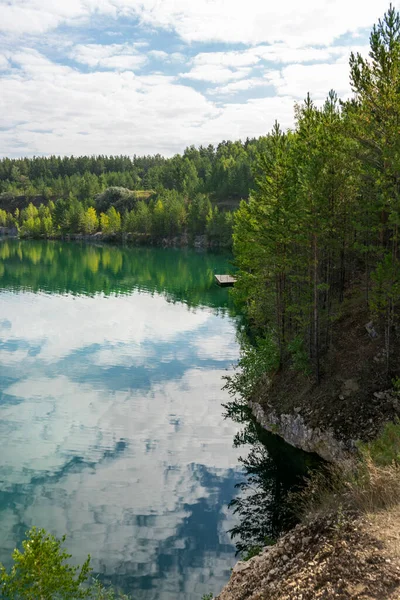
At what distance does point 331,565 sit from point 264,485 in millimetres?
12592

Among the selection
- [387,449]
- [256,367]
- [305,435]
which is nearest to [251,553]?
[387,449]

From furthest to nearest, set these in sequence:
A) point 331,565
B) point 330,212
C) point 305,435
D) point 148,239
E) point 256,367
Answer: point 148,239, point 256,367, point 330,212, point 305,435, point 331,565

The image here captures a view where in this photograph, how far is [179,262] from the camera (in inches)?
4801

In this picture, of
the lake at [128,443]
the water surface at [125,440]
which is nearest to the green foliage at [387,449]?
the lake at [128,443]

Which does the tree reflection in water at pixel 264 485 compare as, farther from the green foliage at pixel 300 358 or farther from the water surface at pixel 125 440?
the green foliage at pixel 300 358

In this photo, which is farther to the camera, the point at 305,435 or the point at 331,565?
the point at 305,435

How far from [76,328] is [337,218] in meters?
37.7

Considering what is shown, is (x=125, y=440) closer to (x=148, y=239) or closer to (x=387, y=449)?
(x=387, y=449)

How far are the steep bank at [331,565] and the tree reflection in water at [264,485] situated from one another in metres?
4.48

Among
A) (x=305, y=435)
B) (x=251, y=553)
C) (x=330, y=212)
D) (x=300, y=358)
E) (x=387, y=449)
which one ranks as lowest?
(x=251, y=553)

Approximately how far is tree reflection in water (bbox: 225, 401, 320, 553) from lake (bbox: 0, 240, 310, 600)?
9.6 inches

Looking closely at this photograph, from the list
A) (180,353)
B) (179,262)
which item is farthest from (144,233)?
(180,353)

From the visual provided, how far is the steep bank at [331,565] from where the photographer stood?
10977mm

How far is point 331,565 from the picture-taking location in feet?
39.4
